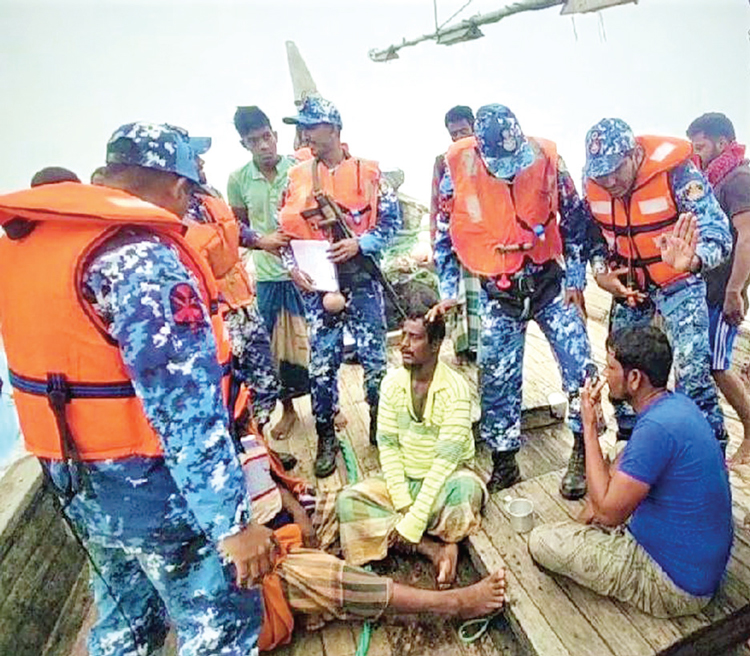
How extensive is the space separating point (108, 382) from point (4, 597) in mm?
1421

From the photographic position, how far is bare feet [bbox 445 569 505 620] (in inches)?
79.5

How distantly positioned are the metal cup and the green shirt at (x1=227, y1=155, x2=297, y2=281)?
1876mm

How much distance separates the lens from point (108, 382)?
4.21 ft

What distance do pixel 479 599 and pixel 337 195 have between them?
2.03 meters

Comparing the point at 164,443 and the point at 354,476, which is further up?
the point at 164,443

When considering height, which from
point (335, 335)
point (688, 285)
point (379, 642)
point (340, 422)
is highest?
point (688, 285)

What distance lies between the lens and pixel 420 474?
2510 millimetres

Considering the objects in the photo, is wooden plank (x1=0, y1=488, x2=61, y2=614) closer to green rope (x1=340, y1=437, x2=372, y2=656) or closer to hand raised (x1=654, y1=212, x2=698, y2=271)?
green rope (x1=340, y1=437, x2=372, y2=656)

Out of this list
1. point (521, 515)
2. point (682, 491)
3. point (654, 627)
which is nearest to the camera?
point (682, 491)

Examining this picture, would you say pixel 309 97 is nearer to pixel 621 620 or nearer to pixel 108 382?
pixel 108 382

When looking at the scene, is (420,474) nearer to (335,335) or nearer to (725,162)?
(335,335)

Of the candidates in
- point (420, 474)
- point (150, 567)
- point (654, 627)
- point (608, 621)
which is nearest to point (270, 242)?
point (420, 474)

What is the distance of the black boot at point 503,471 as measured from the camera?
2785mm

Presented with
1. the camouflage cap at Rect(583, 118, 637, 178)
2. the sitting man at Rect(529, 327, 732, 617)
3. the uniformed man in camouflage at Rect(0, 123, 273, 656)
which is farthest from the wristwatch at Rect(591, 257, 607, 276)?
the uniformed man in camouflage at Rect(0, 123, 273, 656)
